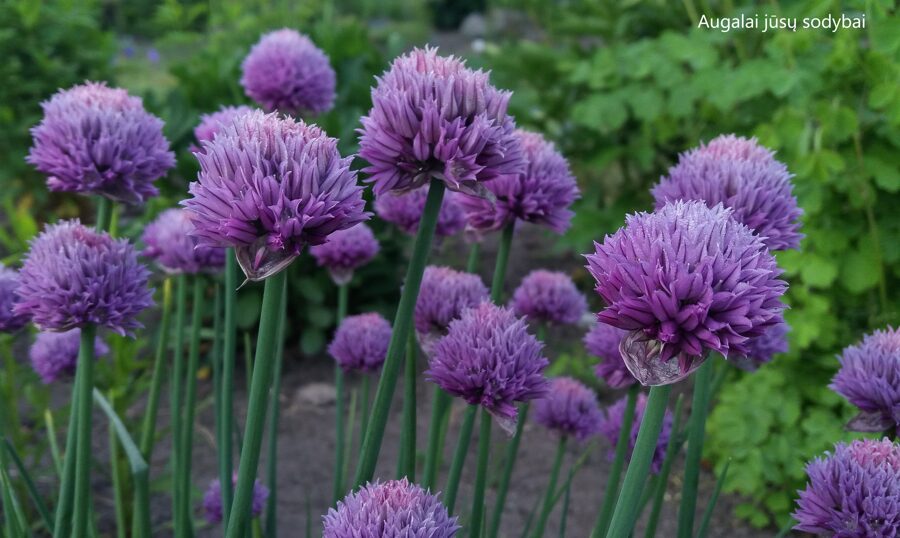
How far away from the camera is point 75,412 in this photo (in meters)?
1.31

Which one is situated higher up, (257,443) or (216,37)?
(216,37)

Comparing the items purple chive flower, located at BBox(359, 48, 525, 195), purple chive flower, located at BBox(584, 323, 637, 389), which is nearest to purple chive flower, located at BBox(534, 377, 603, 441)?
purple chive flower, located at BBox(584, 323, 637, 389)

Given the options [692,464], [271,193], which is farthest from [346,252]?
[271,193]

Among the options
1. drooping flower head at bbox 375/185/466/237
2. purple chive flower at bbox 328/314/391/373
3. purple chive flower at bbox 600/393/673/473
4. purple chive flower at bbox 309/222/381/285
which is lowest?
purple chive flower at bbox 600/393/673/473

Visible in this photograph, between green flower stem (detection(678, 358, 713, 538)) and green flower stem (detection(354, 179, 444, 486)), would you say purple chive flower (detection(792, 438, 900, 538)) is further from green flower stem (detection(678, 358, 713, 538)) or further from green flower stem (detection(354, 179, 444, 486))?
green flower stem (detection(354, 179, 444, 486))

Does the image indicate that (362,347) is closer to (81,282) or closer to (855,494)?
(81,282)

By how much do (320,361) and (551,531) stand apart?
5.23ft

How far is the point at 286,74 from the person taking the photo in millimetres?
1825

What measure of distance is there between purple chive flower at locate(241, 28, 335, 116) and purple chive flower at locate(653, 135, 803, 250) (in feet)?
2.83

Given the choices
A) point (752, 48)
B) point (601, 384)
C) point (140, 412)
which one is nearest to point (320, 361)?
point (140, 412)

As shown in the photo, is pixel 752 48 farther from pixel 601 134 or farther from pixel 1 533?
pixel 1 533

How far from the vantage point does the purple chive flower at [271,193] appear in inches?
35.0

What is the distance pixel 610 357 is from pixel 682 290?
0.68m

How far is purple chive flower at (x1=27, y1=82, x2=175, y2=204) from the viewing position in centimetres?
132
